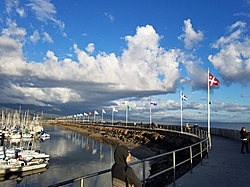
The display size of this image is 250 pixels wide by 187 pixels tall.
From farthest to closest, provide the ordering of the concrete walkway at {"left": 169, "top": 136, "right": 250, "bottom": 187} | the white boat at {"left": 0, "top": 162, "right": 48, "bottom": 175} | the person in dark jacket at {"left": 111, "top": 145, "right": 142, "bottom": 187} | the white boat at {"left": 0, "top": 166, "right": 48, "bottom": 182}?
the white boat at {"left": 0, "top": 162, "right": 48, "bottom": 175}, the white boat at {"left": 0, "top": 166, "right": 48, "bottom": 182}, the concrete walkway at {"left": 169, "top": 136, "right": 250, "bottom": 187}, the person in dark jacket at {"left": 111, "top": 145, "right": 142, "bottom": 187}

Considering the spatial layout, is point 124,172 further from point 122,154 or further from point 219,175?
point 219,175

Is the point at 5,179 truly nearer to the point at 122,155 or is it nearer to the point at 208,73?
the point at 208,73

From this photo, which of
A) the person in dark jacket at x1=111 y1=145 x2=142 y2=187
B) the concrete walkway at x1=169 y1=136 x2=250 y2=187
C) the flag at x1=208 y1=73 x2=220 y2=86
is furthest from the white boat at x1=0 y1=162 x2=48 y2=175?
the person in dark jacket at x1=111 y1=145 x2=142 y2=187

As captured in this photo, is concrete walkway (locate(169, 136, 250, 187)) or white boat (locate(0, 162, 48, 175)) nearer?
concrete walkway (locate(169, 136, 250, 187))

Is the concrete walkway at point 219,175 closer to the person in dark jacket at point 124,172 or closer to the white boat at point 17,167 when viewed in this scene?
the person in dark jacket at point 124,172

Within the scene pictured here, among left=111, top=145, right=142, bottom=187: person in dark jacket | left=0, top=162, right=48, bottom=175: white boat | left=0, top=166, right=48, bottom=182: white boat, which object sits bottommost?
left=0, top=166, right=48, bottom=182: white boat

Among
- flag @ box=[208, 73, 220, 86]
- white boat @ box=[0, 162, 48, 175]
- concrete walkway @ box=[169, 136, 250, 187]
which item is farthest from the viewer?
white boat @ box=[0, 162, 48, 175]

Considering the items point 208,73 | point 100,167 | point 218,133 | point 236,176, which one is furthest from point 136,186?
point 218,133

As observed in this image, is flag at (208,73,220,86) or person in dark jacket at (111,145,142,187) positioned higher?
flag at (208,73,220,86)

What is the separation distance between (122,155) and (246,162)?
10711 millimetres

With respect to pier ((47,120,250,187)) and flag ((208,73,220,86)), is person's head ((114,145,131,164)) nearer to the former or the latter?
pier ((47,120,250,187))

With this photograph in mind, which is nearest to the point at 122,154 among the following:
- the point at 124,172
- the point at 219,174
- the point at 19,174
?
the point at 124,172

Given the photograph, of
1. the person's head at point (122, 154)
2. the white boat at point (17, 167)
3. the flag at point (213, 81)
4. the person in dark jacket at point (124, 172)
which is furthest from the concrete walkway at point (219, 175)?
the white boat at point (17, 167)

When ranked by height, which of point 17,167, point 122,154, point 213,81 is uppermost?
point 213,81
